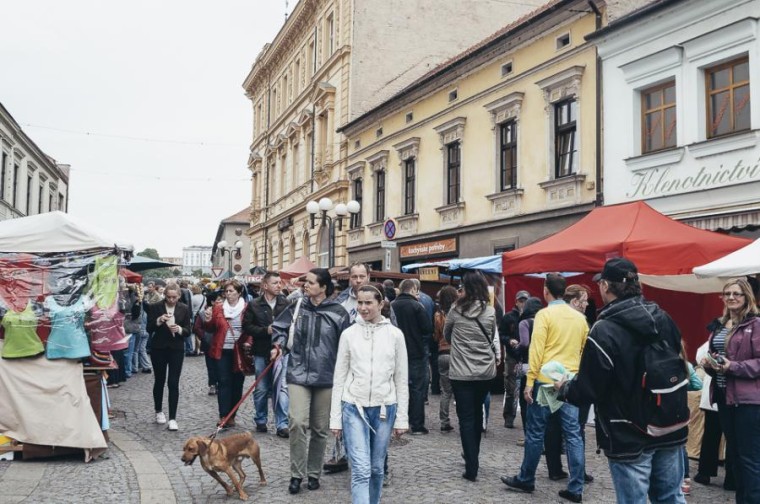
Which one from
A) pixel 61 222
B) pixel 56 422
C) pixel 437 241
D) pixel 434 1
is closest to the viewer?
pixel 56 422

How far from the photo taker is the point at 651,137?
620 inches

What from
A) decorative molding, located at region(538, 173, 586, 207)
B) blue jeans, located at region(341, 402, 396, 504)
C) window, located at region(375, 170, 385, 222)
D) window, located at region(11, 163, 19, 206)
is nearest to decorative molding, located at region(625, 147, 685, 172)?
decorative molding, located at region(538, 173, 586, 207)

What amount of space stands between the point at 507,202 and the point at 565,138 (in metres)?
2.55

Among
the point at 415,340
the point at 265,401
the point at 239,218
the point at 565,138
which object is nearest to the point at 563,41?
the point at 565,138

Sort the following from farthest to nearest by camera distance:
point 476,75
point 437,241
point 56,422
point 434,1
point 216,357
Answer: point 434,1 → point 437,241 → point 476,75 → point 216,357 → point 56,422

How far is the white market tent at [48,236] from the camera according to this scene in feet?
26.7

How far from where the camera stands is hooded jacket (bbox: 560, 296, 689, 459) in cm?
389

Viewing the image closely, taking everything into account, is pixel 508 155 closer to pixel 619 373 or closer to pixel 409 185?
pixel 409 185

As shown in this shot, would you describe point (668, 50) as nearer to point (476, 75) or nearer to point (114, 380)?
point (476, 75)

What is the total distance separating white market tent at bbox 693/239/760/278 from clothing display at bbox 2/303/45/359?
268 inches

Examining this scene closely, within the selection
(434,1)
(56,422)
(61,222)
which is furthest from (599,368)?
(434,1)

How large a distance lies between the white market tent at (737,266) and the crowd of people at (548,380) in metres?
1.07

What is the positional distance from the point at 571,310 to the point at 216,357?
15.5 feet

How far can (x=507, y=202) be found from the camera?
2006cm
